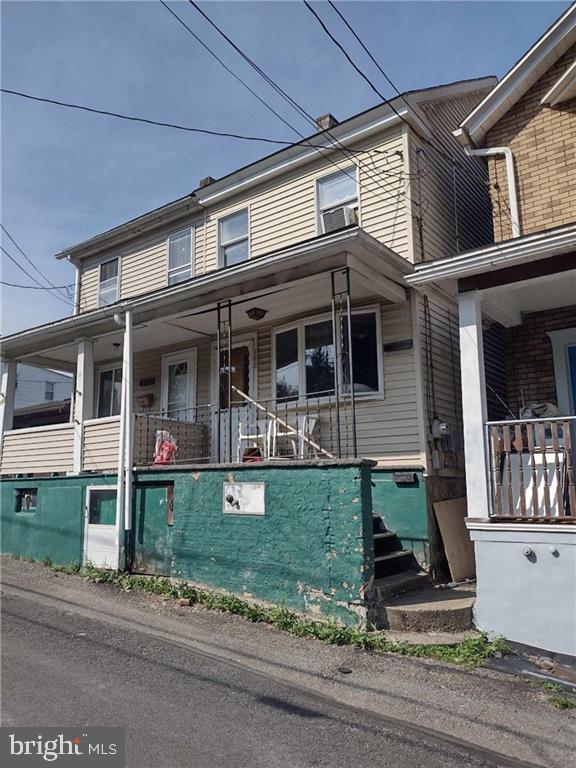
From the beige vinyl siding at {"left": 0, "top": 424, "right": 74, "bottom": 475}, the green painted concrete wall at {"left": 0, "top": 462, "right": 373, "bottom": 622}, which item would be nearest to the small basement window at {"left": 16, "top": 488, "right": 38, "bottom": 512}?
the beige vinyl siding at {"left": 0, "top": 424, "right": 74, "bottom": 475}

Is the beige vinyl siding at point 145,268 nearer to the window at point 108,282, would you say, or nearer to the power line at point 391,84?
the window at point 108,282

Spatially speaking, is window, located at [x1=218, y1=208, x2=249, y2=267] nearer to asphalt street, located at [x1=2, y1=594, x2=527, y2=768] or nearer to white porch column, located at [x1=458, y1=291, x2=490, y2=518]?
white porch column, located at [x1=458, y1=291, x2=490, y2=518]

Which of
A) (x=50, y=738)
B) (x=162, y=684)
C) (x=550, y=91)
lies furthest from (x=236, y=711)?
(x=550, y=91)

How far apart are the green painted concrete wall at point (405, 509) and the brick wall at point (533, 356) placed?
2.52 meters

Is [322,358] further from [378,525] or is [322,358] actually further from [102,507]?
[102,507]

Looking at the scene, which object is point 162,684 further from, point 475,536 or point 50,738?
point 475,536

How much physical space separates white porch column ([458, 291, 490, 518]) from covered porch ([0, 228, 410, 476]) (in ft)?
4.42

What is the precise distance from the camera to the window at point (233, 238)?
11.1m

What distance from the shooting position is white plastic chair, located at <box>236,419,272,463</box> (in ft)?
29.3

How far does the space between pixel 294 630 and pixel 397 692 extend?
164 cm

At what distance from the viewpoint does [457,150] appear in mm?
10484

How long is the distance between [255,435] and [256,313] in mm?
1947

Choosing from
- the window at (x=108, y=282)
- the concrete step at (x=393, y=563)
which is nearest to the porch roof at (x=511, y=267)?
the concrete step at (x=393, y=563)

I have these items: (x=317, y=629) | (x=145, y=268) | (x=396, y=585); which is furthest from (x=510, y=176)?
(x=145, y=268)
